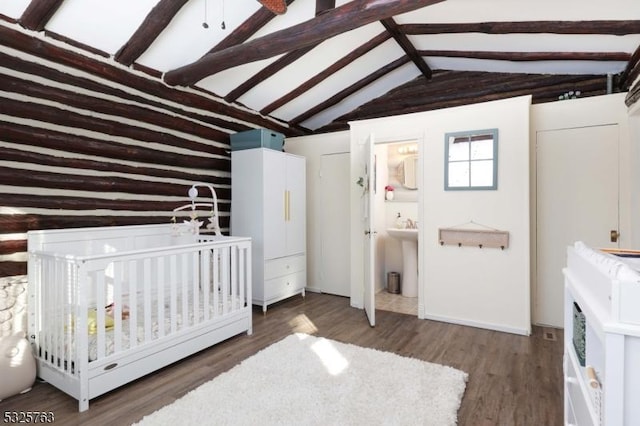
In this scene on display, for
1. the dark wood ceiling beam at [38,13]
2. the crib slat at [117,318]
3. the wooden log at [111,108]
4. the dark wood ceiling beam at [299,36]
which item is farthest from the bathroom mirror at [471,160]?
the dark wood ceiling beam at [38,13]

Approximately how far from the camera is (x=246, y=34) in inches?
120

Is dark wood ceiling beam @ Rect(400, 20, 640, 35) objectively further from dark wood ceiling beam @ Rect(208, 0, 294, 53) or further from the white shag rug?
the white shag rug

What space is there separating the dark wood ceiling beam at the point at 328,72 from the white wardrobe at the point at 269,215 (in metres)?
0.83

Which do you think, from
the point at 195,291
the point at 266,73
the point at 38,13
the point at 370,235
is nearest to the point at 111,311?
the point at 195,291

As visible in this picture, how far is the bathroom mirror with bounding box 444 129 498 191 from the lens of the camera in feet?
10.9

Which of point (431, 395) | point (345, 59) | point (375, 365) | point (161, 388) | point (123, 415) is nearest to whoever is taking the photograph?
point (123, 415)

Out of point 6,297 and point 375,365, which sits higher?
point 6,297

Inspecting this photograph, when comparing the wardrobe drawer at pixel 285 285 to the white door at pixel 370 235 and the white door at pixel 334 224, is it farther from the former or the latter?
the white door at pixel 370 235

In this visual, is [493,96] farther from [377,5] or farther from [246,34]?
[246,34]

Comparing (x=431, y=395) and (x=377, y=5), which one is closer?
(x=431, y=395)

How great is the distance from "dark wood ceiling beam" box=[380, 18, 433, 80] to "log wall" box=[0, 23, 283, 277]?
211 centimetres

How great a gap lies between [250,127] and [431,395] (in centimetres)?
372

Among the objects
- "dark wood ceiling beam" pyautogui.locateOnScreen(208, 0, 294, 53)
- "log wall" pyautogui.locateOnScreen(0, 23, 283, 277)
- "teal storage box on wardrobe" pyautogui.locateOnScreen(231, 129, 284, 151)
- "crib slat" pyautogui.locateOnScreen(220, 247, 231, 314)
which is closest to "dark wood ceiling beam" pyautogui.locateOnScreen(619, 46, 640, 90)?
"dark wood ceiling beam" pyautogui.locateOnScreen(208, 0, 294, 53)

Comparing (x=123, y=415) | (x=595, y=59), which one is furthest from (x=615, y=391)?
(x=595, y=59)
